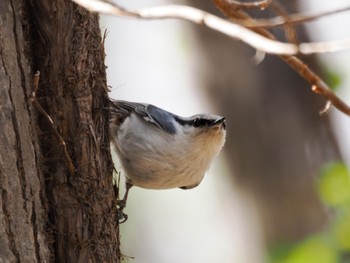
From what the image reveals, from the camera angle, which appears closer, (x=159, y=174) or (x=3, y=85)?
(x=3, y=85)

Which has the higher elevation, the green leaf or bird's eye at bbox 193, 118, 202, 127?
bird's eye at bbox 193, 118, 202, 127

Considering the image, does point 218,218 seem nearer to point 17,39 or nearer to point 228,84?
point 228,84

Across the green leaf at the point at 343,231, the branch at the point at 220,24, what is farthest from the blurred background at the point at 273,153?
the branch at the point at 220,24

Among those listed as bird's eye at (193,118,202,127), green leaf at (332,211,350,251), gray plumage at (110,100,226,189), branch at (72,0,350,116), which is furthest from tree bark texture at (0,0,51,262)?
green leaf at (332,211,350,251)

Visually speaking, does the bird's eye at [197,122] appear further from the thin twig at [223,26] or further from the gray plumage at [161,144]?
the thin twig at [223,26]

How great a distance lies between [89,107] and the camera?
11.3ft

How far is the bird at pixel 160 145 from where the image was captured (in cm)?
433

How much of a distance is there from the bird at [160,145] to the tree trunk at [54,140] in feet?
2.44

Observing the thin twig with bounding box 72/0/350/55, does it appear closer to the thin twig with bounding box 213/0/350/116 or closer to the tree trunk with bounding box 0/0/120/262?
the thin twig with bounding box 213/0/350/116

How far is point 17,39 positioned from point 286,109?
12.2ft

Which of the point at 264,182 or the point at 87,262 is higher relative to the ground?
the point at 264,182

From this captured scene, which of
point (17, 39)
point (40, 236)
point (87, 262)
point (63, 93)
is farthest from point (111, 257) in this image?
point (17, 39)

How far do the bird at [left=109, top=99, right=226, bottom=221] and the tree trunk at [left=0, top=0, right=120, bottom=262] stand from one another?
0.74 metres

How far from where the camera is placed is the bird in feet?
14.2
